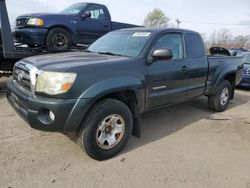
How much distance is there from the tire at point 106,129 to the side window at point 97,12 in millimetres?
5250

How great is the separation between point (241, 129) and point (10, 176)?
4.15 metres

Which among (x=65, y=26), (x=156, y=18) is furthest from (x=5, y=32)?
(x=156, y=18)

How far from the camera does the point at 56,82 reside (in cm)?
335

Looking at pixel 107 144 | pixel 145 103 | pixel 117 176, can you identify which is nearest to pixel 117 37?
pixel 145 103

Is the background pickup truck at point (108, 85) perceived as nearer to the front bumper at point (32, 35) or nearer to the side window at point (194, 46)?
the side window at point (194, 46)

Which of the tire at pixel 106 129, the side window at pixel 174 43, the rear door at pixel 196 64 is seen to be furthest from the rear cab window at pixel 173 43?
the tire at pixel 106 129

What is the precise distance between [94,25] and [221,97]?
4.28 meters

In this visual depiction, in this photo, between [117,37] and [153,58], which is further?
[117,37]

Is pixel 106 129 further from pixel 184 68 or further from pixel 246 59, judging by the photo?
pixel 246 59

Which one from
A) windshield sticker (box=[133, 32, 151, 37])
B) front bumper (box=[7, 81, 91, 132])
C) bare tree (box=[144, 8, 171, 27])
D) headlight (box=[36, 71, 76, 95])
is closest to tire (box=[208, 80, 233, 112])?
windshield sticker (box=[133, 32, 151, 37])

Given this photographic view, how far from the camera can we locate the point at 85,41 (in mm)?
8273

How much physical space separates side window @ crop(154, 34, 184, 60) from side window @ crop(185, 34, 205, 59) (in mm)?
224

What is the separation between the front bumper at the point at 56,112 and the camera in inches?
130

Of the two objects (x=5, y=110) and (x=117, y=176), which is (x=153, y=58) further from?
(x=5, y=110)
